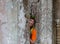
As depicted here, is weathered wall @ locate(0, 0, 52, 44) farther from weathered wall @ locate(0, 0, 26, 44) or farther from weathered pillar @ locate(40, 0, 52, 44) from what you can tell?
weathered pillar @ locate(40, 0, 52, 44)

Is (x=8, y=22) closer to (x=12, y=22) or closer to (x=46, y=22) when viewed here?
(x=12, y=22)

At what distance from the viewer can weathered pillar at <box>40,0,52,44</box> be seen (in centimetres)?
191

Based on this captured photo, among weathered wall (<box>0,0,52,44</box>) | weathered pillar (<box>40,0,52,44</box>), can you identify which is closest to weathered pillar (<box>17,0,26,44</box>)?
weathered wall (<box>0,0,52,44</box>)

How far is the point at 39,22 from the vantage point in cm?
193

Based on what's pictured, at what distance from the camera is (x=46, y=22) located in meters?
1.93

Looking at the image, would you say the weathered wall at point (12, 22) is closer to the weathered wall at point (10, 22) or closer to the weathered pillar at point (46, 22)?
the weathered wall at point (10, 22)

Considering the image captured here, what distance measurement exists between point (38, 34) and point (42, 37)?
0.06 m

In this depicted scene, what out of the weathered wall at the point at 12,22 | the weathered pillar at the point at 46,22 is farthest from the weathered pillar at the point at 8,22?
the weathered pillar at the point at 46,22

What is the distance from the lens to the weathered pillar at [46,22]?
1913 mm

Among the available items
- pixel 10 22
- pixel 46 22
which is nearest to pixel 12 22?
pixel 10 22

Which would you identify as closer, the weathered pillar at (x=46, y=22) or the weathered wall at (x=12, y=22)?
the weathered wall at (x=12, y=22)

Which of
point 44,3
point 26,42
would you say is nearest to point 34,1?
point 44,3

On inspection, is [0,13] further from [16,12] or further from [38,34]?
[38,34]

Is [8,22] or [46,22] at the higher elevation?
[8,22]
